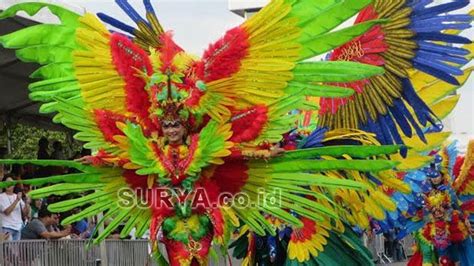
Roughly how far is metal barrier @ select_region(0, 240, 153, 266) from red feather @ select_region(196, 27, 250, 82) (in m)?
2.56

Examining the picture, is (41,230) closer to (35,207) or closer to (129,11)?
(35,207)

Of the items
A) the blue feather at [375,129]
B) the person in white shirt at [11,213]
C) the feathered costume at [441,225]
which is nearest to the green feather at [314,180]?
the blue feather at [375,129]

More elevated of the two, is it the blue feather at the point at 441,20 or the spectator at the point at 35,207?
the blue feather at the point at 441,20

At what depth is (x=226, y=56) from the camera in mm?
7777

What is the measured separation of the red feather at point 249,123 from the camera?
775cm

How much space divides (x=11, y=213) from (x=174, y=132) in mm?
4407

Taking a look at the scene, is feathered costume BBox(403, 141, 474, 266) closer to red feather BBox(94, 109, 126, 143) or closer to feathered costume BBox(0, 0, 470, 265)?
feathered costume BBox(0, 0, 470, 265)

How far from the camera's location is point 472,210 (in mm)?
14172

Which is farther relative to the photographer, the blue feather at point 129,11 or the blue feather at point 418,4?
the blue feather at point 418,4

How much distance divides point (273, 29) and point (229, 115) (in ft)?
2.11

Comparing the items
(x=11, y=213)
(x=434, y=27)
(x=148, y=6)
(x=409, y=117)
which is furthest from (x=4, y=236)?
(x=434, y=27)

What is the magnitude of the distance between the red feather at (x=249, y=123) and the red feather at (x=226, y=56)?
11.2 inches

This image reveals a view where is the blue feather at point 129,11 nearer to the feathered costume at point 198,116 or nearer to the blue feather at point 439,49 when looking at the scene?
the feathered costume at point 198,116

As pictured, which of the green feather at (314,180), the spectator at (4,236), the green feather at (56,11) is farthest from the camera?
the spectator at (4,236)
